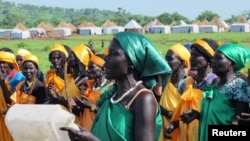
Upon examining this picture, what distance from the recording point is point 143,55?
371cm

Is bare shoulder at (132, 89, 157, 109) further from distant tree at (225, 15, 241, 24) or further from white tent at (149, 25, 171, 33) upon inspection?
distant tree at (225, 15, 241, 24)

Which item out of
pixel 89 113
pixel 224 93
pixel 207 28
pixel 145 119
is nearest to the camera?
pixel 145 119

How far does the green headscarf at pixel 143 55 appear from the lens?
3.68 m

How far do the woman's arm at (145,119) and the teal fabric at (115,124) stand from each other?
7 cm

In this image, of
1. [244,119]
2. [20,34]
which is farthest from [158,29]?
[244,119]

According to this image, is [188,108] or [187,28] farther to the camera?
[187,28]

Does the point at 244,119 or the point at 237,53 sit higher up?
the point at 237,53

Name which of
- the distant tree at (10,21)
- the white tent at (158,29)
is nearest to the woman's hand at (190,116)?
the white tent at (158,29)

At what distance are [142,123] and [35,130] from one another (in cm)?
64

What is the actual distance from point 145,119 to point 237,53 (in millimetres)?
2309

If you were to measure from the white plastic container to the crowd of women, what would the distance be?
0.21ft

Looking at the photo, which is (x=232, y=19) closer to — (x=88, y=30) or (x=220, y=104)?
(x=88, y=30)

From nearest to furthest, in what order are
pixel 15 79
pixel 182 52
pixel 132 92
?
pixel 132 92
pixel 182 52
pixel 15 79

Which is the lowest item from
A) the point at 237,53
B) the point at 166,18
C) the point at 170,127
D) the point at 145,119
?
the point at 170,127
